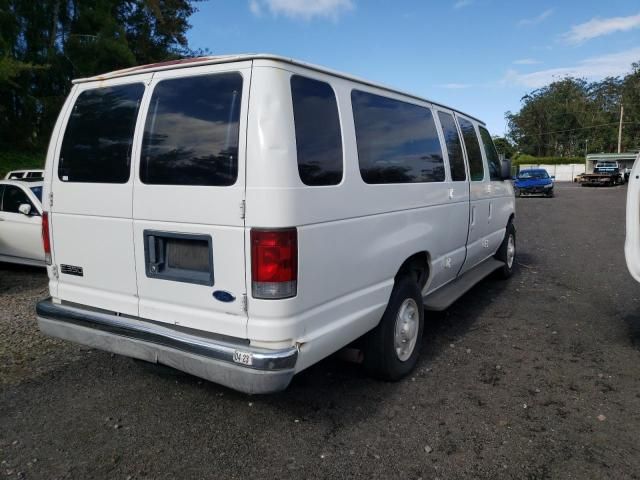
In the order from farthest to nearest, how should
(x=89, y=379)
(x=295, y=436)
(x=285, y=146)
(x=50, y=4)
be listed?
(x=50, y=4), (x=89, y=379), (x=295, y=436), (x=285, y=146)

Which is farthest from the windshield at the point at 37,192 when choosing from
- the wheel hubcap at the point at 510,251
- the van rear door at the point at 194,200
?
the wheel hubcap at the point at 510,251

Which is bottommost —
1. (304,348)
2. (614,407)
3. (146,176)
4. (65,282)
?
(614,407)

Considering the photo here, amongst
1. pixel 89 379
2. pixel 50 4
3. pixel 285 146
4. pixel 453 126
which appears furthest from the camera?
pixel 50 4

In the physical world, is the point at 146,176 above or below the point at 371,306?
above

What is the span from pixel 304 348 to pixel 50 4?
18.2 metres

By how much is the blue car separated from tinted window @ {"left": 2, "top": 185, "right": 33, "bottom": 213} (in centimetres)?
2412

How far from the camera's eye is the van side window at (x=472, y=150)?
5.36 meters

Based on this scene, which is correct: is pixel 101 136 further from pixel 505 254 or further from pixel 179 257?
pixel 505 254

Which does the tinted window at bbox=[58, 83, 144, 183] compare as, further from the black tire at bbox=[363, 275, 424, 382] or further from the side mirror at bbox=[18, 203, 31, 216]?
the side mirror at bbox=[18, 203, 31, 216]

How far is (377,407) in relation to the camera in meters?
3.55

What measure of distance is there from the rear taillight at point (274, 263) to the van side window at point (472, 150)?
3220mm

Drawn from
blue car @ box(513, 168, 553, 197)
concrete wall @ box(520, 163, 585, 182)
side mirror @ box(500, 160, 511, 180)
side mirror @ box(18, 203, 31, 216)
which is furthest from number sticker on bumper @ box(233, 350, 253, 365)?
concrete wall @ box(520, 163, 585, 182)

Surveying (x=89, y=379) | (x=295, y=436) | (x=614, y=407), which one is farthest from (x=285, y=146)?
(x=614, y=407)

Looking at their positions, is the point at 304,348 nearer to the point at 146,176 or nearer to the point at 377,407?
the point at 377,407
